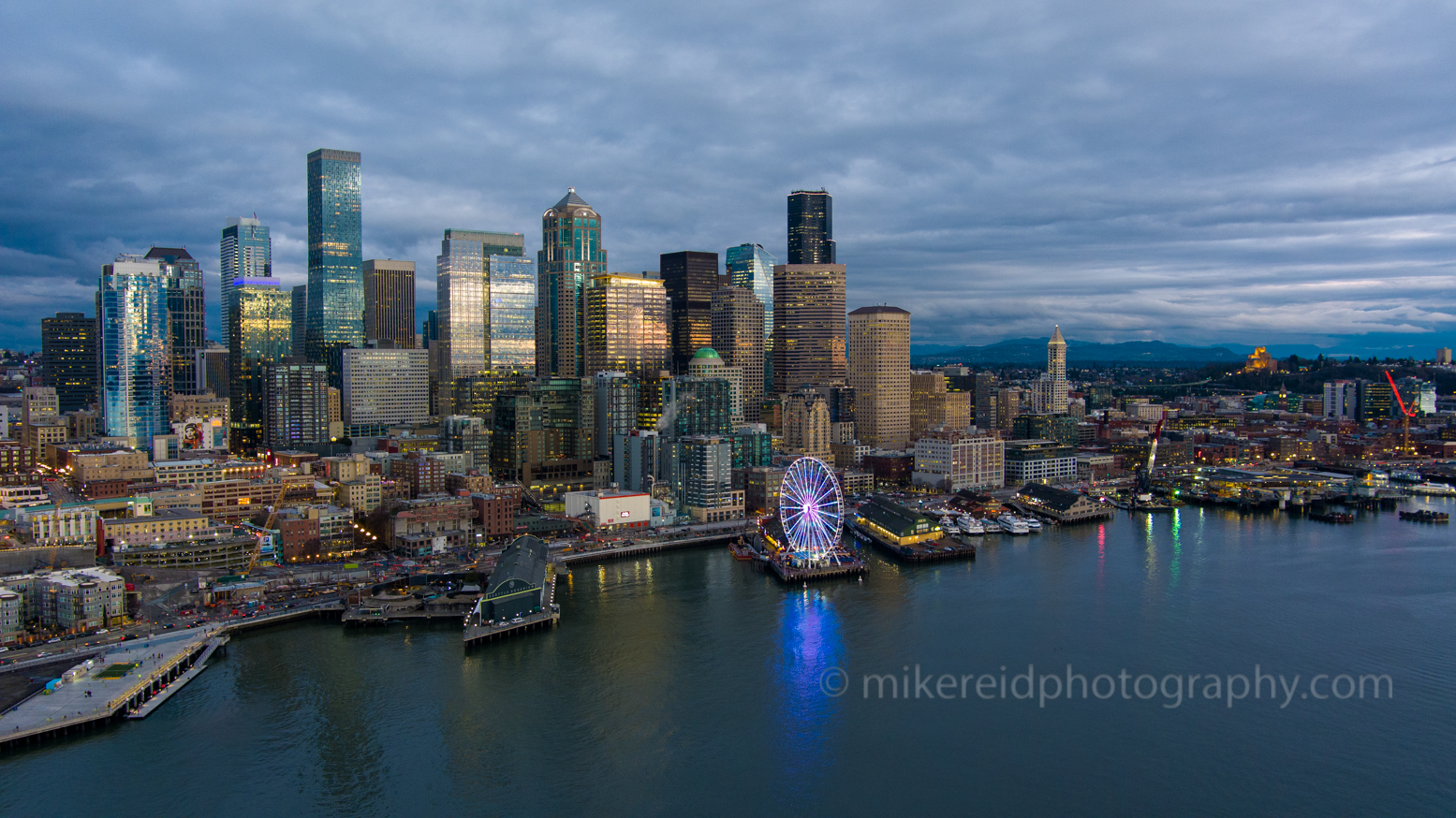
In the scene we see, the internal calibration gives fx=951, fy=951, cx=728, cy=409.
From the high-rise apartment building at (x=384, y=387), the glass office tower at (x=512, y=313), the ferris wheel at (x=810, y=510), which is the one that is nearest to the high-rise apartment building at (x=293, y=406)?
the high-rise apartment building at (x=384, y=387)

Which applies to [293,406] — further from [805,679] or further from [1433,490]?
[1433,490]

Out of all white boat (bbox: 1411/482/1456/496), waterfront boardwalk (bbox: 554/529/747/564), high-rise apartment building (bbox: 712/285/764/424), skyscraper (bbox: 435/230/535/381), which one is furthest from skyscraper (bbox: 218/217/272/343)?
white boat (bbox: 1411/482/1456/496)

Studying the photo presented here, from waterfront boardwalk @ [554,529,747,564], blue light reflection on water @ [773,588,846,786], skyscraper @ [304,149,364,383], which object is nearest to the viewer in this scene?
blue light reflection on water @ [773,588,846,786]

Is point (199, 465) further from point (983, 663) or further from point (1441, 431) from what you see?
point (1441, 431)

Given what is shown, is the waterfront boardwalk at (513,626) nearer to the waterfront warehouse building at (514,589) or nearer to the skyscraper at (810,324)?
the waterfront warehouse building at (514,589)

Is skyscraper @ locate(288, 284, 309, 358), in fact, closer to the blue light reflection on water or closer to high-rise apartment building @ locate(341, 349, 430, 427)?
high-rise apartment building @ locate(341, 349, 430, 427)

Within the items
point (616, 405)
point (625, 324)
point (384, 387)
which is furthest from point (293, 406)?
point (625, 324)

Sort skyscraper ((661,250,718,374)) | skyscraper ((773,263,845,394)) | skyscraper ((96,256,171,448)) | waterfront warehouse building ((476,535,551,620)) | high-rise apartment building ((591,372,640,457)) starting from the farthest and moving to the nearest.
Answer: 1. skyscraper ((661,250,718,374))
2. skyscraper ((773,263,845,394))
3. skyscraper ((96,256,171,448))
4. high-rise apartment building ((591,372,640,457))
5. waterfront warehouse building ((476,535,551,620))
